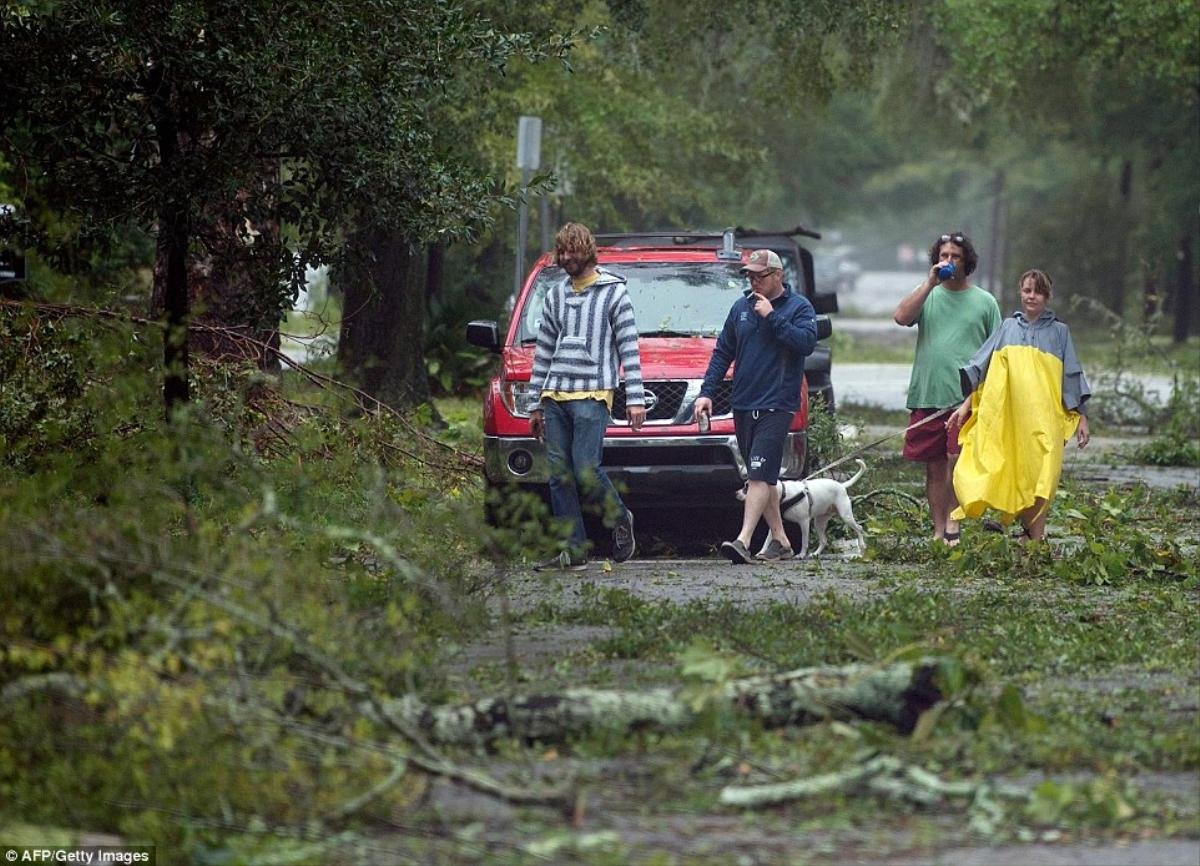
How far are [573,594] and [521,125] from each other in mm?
9730

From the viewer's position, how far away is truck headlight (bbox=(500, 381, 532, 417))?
40.0ft

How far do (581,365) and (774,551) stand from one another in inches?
65.3

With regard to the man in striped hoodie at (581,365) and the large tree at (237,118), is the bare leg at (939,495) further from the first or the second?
the large tree at (237,118)

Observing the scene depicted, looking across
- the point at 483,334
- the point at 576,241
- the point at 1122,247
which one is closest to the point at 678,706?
the point at 576,241

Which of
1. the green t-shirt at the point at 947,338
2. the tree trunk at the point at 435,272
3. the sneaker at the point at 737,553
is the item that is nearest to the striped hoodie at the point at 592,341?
the sneaker at the point at 737,553

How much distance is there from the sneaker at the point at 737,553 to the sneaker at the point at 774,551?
0.68 ft

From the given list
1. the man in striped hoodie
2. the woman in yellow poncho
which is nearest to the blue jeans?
the man in striped hoodie

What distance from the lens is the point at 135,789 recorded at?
5473mm

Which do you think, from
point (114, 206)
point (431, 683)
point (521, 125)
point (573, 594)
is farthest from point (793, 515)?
point (521, 125)

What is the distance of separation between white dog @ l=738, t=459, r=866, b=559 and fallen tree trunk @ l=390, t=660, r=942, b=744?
16.9 ft

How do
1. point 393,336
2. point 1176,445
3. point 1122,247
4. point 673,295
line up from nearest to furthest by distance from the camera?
point 673,295
point 1176,445
point 393,336
point 1122,247

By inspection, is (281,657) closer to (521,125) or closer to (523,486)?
(523,486)

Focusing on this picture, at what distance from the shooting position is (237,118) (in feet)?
33.9

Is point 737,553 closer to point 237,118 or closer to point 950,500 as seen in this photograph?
point 950,500
